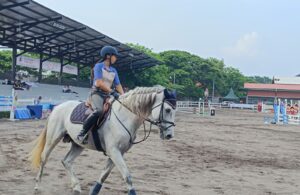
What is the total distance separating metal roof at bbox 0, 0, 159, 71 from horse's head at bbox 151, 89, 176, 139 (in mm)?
19460

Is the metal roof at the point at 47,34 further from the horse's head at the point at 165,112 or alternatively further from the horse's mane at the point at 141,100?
the horse's head at the point at 165,112

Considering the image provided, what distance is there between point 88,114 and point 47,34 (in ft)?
90.1

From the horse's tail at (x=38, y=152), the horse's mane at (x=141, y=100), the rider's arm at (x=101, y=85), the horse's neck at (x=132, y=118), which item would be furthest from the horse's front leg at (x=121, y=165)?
the horse's tail at (x=38, y=152)

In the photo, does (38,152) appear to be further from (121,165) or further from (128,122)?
(121,165)

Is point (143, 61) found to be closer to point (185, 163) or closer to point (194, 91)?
point (194, 91)

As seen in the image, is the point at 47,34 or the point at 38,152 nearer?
the point at 38,152

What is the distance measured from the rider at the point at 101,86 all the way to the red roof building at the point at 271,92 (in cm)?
8607

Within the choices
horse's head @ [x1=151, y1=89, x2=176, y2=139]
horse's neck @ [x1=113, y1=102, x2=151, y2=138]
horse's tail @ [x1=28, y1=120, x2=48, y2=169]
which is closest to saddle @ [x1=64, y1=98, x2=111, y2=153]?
horse's neck @ [x1=113, y1=102, x2=151, y2=138]

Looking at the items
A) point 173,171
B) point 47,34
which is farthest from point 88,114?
point 47,34

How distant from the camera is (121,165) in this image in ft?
17.2

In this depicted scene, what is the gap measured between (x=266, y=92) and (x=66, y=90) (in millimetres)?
61519

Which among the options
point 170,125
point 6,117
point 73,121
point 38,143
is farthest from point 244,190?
point 6,117

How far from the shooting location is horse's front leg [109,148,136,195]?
5074 mm

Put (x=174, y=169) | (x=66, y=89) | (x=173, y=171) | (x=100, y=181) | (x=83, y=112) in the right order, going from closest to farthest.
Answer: (x=100, y=181), (x=83, y=112), (x=173, y=171), (x=174, y=169), (x=66, y=89)
